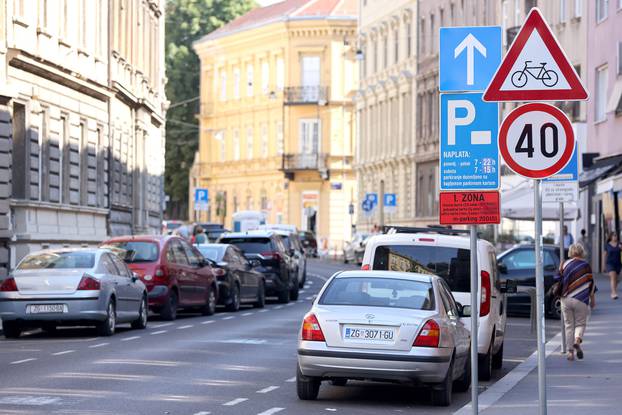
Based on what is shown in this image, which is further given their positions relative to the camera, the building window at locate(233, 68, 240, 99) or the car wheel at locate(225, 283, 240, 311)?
the building window at locate(233, 68, 240, 99)

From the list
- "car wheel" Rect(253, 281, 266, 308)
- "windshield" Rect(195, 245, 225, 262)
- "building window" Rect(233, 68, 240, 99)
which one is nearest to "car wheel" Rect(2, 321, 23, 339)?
"windshield" Rect(195, 245, 225, 262)

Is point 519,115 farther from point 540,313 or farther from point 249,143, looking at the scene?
point 249,143

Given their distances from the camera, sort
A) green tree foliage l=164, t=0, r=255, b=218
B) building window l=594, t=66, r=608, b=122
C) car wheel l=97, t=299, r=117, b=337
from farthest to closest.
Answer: green tree foliage l=164, t=0, r=255, b=218 → building window l=594, t=66, r=608, b=122 → car wheel l=97, t=299, r=117, b=337

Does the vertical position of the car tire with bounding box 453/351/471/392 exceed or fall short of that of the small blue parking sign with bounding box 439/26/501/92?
it falls short

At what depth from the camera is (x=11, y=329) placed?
84.0 feet

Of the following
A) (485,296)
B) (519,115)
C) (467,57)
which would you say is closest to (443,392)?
(485,296)

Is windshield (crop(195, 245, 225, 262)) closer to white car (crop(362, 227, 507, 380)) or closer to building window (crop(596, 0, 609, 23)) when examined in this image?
white car (crop(362, 227, 507, 380))

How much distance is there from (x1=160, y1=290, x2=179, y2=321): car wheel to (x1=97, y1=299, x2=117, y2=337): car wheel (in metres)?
4.65

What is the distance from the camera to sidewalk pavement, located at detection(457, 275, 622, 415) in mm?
15766

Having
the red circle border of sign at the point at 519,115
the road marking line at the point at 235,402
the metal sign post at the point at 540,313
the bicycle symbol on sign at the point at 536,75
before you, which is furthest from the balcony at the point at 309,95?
the metal sign post at the point at 540,313

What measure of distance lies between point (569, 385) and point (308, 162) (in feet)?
263

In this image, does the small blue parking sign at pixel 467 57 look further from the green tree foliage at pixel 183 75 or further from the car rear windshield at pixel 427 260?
the green tree foliage at pixel 183 75

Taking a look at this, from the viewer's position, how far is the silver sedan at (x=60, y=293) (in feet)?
82.0

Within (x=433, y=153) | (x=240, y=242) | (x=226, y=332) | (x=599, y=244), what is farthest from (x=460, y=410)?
(x=433, y=153)
